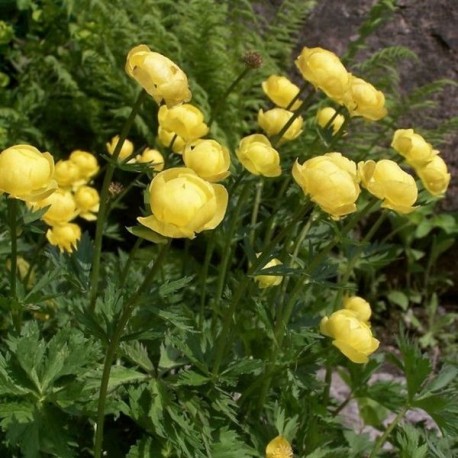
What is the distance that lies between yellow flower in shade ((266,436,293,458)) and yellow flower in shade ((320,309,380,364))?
0.16m

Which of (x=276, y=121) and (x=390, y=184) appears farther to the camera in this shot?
(x=276, y=121)

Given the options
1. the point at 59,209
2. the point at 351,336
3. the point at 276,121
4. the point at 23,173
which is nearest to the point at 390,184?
the point at 351,336

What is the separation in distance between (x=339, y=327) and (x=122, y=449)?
0.43 m

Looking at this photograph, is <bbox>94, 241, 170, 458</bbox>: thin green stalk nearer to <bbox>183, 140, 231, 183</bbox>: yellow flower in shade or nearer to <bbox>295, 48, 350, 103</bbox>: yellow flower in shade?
<bbox>183, 140, 231, 183</bbox>: yellow flower in shade

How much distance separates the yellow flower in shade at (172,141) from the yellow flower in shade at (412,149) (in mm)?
357

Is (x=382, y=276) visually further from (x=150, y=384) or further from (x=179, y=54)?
(x=150, y=384)

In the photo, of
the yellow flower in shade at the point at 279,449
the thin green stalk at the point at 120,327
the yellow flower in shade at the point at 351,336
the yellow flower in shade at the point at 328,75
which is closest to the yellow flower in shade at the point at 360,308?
the yellow flower in shade at the point at 351,336

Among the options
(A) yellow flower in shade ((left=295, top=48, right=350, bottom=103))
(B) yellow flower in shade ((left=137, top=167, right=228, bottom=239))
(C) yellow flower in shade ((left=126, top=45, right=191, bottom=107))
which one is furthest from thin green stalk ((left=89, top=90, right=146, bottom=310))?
(A) yellow flower in shade ((left=295, top=48, right=350, bottom=103))

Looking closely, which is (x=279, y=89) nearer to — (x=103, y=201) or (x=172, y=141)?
(x=172, y=141)

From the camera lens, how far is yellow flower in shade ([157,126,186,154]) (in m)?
1.35

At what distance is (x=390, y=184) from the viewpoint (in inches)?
42.4

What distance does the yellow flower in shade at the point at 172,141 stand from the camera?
135 centimetres

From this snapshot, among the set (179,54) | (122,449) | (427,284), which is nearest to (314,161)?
(122,449)

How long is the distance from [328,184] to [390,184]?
0.12 metres
